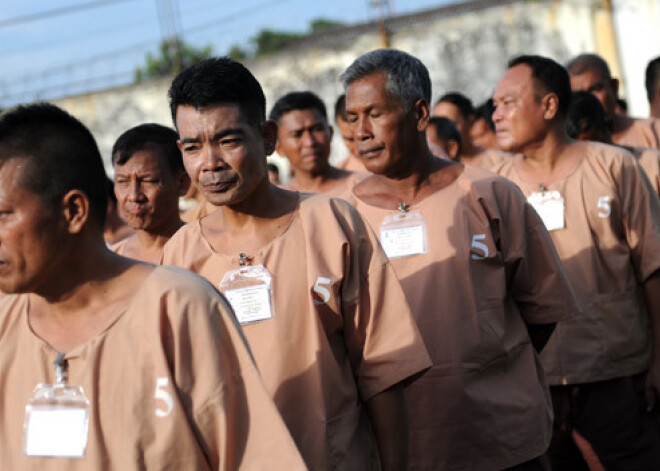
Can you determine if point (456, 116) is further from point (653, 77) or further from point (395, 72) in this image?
point (395, 72)

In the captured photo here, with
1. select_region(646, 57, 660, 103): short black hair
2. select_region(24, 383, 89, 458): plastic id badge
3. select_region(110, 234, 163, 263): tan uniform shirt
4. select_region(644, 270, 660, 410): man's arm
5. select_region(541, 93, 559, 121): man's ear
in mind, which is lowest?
select_region(644, 270, 660, 410): man's arm

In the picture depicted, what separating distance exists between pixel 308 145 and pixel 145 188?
9.03ft

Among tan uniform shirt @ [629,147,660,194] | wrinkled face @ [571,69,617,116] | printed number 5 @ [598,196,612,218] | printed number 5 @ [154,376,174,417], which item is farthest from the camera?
wrinkled face @ [571,69,617,116]

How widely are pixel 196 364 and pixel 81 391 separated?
310 mm

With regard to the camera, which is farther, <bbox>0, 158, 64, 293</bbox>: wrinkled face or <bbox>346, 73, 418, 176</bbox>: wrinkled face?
<bbox>346, 73, 418, 176</bbox>: wrinkled face

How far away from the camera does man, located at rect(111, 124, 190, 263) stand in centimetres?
528

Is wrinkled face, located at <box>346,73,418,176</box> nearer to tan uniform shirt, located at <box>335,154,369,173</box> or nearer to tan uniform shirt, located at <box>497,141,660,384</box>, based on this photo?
tan uniform shirt, located at <box>497,141,660,384</box>

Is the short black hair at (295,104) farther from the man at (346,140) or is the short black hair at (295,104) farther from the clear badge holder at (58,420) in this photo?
the clear badge holder at (58,420)

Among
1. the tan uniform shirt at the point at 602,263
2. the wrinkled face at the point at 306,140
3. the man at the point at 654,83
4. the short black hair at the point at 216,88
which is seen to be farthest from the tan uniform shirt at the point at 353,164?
the short black hair at the point at 216,88

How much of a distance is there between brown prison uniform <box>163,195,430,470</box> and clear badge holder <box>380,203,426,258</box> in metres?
0.79

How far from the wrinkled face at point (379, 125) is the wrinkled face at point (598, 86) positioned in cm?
407

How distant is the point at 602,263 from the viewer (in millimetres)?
5910

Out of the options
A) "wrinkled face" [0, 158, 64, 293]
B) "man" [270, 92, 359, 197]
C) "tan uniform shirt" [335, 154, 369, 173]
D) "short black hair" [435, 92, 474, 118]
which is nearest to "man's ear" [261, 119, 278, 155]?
"wrinkled face" [0, 158, 64, 293]

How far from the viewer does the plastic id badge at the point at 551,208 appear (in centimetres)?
593
